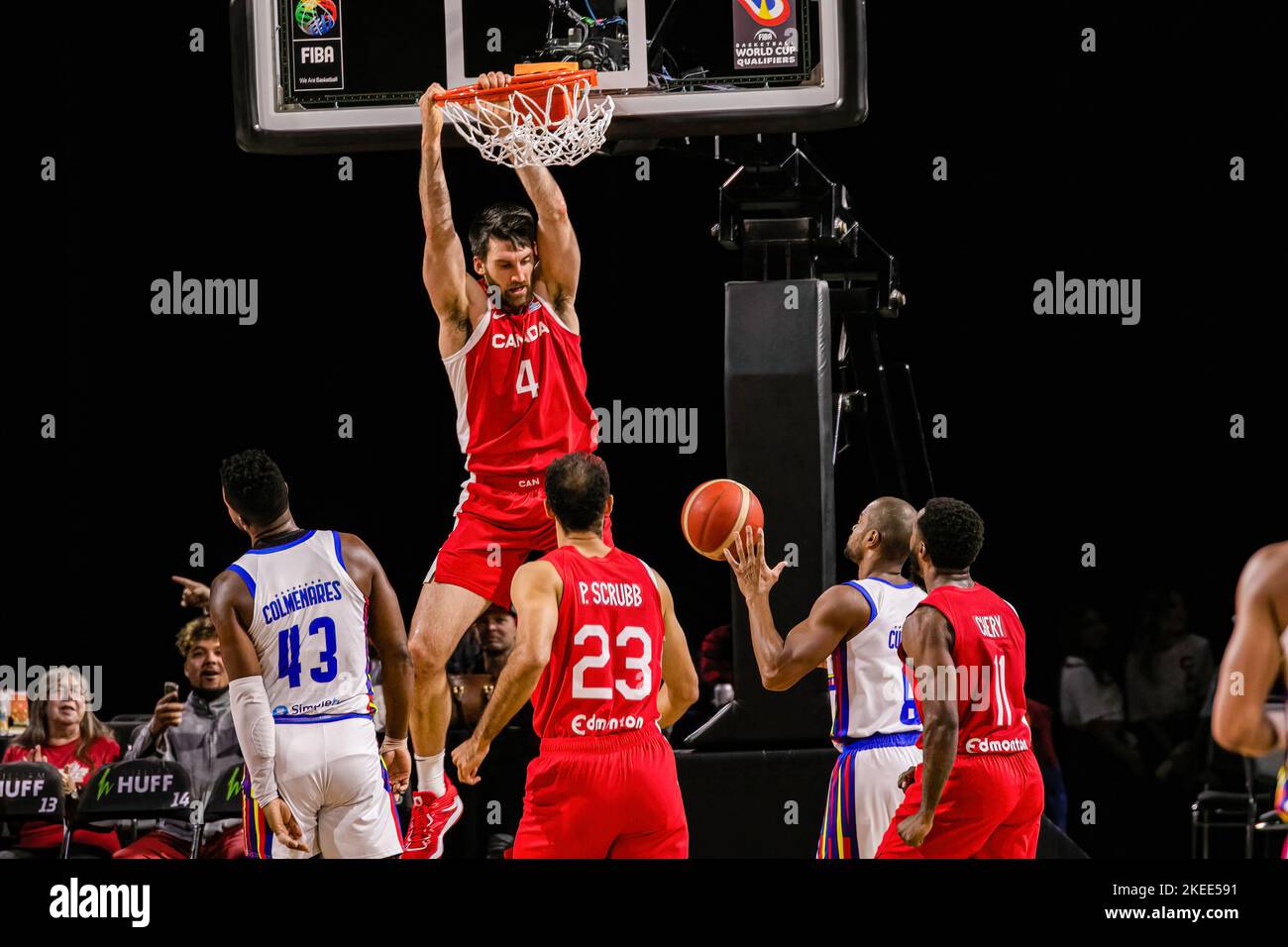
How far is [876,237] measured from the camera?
968 centimetres

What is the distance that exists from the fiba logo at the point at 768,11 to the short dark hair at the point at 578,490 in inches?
77.0

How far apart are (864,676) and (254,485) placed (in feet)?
6.74

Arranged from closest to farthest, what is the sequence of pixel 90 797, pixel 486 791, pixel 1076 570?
pixel 90 797 < pixel 486 791 < pixel 1076 570

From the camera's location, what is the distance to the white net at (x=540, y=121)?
218 inches

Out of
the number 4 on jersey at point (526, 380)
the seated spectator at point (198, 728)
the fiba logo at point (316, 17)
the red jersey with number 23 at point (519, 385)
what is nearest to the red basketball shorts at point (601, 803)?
the red jersey with number 23 at point (519, 385)

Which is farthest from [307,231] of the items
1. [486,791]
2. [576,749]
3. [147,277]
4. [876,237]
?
[576,749]

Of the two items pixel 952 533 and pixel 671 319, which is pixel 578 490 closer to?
pixel 952 533

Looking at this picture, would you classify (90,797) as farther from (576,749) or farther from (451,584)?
(576,749)

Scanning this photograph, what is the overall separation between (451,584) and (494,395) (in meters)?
0.72

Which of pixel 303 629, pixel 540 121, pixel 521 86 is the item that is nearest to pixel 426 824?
pixel 303 629

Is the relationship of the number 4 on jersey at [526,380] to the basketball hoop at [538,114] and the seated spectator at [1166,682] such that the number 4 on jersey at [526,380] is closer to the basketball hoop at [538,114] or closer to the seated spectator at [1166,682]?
the basketball hoop at [538,114]

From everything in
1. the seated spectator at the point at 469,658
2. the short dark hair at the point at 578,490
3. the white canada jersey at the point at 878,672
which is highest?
the short dark hair at the point at 578,490

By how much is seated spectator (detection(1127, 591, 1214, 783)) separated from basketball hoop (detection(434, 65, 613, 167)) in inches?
169

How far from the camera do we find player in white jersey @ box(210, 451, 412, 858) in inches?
190
